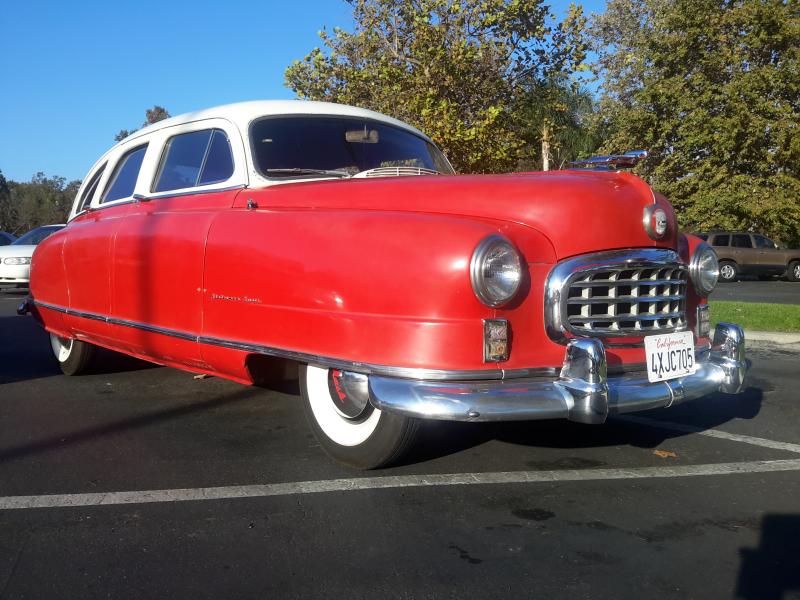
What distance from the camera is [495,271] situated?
127 inches

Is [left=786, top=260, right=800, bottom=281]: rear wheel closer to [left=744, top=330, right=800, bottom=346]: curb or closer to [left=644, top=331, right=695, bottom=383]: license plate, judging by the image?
[left=744, top=330, right=800, bottom=346]: curb

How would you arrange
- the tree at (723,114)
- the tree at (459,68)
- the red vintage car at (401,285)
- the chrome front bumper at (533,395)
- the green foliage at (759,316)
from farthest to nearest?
the tree at (723,114), the tree at (459,68), the green foliage at (759,316), the red vintage car at (401,285), the chrome front bumper at (533,395)

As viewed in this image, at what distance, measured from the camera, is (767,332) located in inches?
350

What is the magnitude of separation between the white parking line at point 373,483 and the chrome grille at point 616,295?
0.72 metres

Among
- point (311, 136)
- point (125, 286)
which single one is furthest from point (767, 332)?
point (125, 286)

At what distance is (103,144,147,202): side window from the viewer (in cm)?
547

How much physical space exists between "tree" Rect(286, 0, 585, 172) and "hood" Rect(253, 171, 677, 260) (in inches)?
379

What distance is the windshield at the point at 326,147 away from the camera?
4.55m

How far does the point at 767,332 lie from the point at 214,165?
6945 mm

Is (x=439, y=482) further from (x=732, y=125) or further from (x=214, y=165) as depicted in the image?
(x=732, y=125)

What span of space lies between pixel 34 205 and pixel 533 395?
213ft

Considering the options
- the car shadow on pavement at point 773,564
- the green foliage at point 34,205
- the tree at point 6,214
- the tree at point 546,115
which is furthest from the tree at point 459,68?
the tree at point 6,214

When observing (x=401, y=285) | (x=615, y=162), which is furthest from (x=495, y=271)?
(x=615, y=162)

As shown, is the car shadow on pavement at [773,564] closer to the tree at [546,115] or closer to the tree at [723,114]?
the tree at [546,115]
